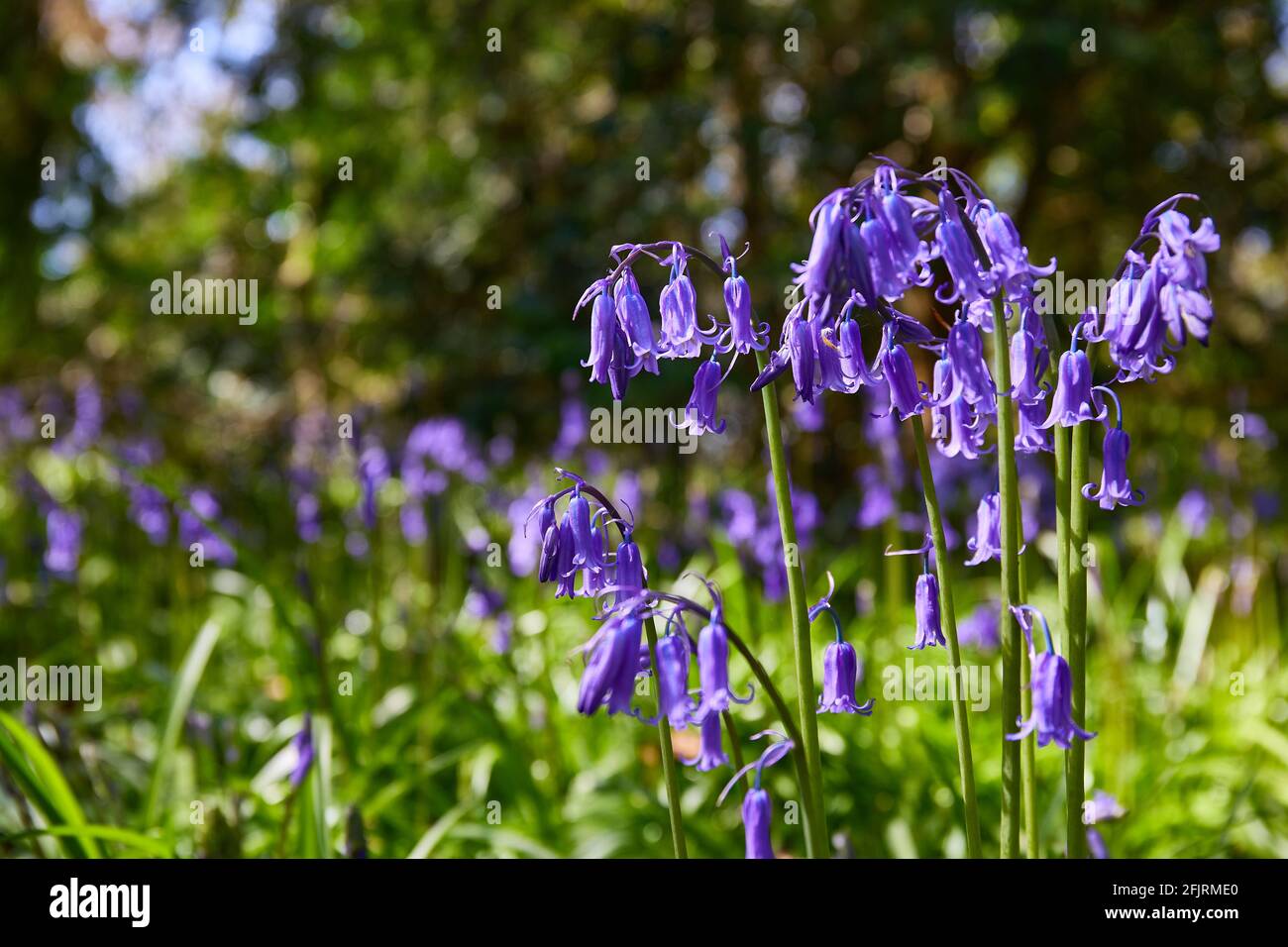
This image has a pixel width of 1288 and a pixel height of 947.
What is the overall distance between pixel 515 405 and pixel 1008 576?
5.31 m

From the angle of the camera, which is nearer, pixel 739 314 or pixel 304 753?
pixel 739 314

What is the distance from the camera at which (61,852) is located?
7.68 feet

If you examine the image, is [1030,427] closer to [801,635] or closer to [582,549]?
[801,635]

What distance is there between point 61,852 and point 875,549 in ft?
12.3

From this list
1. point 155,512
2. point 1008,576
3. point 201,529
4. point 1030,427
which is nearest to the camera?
point 1008,576

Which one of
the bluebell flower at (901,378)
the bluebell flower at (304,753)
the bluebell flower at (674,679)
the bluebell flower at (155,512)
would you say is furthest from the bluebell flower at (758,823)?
the bluebell flower at (155,512)

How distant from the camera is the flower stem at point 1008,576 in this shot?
1503 millimetres

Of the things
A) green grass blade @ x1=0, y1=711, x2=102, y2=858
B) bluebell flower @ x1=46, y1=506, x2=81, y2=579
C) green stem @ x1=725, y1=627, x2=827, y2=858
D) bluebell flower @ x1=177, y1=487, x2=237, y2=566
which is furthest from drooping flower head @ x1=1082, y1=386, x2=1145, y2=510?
bluebell flower @ x1=46, y1=506, x2=81, y2=579

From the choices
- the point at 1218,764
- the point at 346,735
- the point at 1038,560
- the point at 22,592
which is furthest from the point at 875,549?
the point at 22,592

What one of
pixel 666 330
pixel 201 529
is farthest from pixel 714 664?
pixel 201 529

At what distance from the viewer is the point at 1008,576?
61.2 inches

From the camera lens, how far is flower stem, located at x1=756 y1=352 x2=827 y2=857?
59.9 inches

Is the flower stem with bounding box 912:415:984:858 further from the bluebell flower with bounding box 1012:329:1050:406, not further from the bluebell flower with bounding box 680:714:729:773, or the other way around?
the bluebell flower with bounding box 680:714:729:773

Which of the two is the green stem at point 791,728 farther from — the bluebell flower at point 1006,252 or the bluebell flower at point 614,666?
the bluebell flower at point 1006,252
